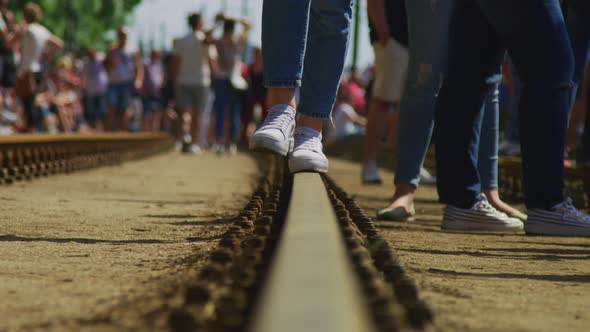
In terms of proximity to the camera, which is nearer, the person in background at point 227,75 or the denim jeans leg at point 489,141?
the denim jeans leg at point 489,141

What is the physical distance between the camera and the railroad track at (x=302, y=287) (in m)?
1.56

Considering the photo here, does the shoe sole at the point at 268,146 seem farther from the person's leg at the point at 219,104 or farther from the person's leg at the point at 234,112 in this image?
the person's leg at the point at 234,112

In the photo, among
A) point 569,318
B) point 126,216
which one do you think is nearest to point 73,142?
point 126,216

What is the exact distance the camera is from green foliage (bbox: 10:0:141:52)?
4820 cm

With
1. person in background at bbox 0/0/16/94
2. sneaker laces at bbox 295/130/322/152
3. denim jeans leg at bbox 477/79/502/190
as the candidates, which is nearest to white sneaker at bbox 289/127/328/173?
sneaker laces at bbox 295/130/322/152

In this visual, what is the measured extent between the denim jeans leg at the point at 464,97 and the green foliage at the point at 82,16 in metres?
41.8

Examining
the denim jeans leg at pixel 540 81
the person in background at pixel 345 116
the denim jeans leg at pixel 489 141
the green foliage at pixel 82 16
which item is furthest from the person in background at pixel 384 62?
the green foliage at pixel 82 16

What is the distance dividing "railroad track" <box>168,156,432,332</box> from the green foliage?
43583mm

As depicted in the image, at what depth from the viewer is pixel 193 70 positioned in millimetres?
15844

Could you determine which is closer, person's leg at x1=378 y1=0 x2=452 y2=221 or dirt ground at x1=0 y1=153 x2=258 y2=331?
dirt ground at x1=0 y1=153 x2=258 y2=331

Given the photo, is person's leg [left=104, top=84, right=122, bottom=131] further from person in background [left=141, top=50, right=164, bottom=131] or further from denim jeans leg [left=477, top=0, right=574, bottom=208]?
denim jeans leg [left=477, top=0, right=574, bottom=208]

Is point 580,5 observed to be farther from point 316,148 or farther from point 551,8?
point 316,148

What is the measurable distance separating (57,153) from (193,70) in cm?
670

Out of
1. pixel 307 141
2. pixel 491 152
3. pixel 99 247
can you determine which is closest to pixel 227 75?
pixel 491 152
